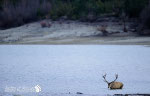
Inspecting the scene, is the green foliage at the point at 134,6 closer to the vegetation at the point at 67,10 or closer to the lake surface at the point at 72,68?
the vegetation at the point at 67,10

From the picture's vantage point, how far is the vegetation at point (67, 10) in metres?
35.0

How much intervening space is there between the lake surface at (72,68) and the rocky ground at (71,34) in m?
1.50

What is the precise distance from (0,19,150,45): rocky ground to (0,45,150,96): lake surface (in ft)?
4.92

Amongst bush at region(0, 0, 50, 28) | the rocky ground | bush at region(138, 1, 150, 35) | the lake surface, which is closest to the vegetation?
bush at region(0, 0, 50, 28)

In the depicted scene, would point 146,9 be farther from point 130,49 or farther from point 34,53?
point 34,53

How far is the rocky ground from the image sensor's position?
28827 mm

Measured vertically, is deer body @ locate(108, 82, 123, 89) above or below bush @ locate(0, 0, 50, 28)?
above

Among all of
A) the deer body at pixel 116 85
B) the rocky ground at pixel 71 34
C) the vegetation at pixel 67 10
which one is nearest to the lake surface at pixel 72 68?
the deer body at pixel 116 85

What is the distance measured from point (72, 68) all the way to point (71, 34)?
12792mm

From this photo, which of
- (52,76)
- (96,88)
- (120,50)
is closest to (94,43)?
(120,50)

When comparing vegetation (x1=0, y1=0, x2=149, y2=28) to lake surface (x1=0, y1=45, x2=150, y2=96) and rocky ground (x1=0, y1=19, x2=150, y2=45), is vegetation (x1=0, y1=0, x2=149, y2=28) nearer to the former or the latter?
rocky ground (x1=0, y1=19, x2=150, y2=45)

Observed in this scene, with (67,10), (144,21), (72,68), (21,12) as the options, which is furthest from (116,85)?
(21,12)

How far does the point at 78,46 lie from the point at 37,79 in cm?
1228

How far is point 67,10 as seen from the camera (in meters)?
37.5
